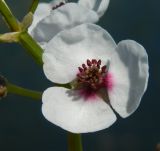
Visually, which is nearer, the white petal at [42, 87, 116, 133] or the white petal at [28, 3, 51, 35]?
the white petal at [42, 87, 116, 133]

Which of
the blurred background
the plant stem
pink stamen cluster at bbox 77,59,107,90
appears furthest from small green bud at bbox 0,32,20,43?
the blurred background

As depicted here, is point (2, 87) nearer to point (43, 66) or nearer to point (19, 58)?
point (43, 66)

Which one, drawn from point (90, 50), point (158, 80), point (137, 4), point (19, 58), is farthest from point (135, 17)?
point (90, 50)

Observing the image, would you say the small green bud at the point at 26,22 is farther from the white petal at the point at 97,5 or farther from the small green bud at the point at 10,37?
the white petal at the point at 97,5

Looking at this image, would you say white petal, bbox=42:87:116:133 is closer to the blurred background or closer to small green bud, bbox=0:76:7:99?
small green bud, bbox=0:76:7:99

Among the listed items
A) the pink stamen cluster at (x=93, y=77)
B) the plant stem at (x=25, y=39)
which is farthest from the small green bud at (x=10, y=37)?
the pink stamen cluster at (x=93, y=77)

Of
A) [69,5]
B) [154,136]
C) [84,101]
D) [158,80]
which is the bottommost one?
[154,136]
